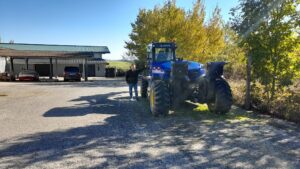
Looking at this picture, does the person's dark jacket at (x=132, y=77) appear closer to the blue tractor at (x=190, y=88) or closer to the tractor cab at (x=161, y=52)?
the tractor cab at (x=161, y=52)

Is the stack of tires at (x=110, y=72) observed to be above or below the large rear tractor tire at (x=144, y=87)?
above

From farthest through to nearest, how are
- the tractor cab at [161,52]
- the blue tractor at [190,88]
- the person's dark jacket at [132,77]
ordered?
the person's dark jacket at [132,77], the tractor cab at [161,52], the blue tractor at [190,88]

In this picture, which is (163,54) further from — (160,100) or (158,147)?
(158,147)

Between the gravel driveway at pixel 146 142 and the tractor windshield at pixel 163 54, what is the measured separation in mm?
3177

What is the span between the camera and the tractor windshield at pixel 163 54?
12.0 meters

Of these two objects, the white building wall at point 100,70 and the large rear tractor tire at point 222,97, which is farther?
the white building wall at point 100,70

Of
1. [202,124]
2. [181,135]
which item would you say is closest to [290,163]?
[181,135]

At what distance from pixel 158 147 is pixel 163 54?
6862mm

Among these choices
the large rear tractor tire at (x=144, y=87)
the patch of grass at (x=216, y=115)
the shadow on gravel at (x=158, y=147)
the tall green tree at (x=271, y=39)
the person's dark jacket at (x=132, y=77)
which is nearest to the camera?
the shadow on gravel at (x=158, y=147)

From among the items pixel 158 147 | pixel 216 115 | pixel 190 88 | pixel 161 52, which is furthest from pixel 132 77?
pixel 158 147

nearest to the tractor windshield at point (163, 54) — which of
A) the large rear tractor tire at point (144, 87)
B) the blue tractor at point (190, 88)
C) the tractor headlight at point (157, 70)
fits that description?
the tractor headlight at point (157, 70)

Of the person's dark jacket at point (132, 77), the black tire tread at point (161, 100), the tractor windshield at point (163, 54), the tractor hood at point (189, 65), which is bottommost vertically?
the black tire tread at point (161, 100)

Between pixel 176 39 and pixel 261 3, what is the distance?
44.8ft

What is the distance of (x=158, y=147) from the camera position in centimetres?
583
